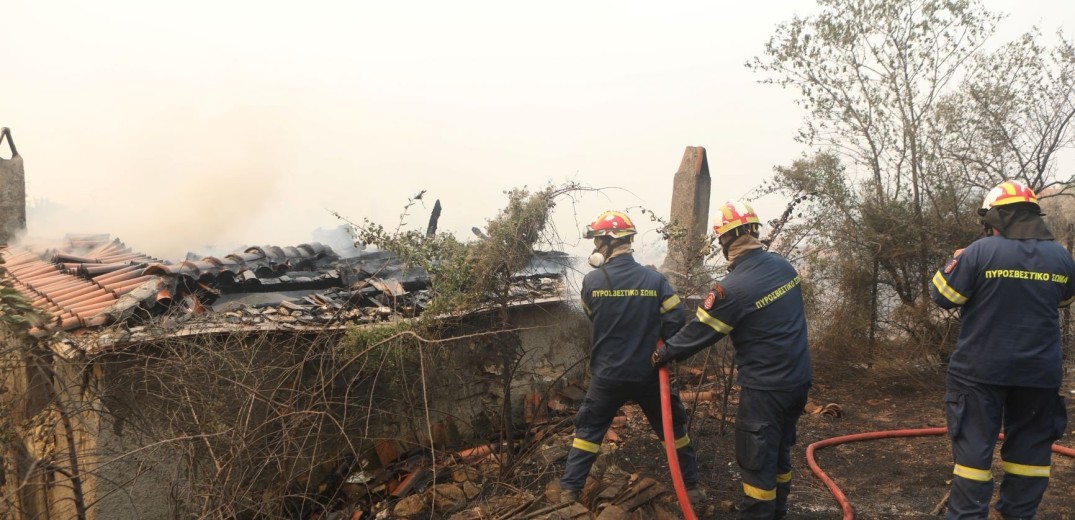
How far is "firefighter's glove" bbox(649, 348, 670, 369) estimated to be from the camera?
164 inches

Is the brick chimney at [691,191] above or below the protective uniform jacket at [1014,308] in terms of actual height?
above

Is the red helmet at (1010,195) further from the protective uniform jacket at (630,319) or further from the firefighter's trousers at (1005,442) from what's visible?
the protective uniform jacket at (630,319)

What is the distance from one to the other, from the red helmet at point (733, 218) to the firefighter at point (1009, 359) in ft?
3.64

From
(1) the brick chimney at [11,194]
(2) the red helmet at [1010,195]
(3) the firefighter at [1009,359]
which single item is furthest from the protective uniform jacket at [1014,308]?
(1) the brick chimney at [11,194]

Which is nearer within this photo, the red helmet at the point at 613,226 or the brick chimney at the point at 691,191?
the red helmet at the point at 613,226

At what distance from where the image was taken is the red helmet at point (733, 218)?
13.4 feet

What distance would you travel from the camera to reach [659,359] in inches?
165

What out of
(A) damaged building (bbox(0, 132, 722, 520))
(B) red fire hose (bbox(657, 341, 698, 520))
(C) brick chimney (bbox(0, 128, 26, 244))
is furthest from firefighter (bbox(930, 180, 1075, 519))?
(C) brick chimney (bbox(0, 128, 26, 244))

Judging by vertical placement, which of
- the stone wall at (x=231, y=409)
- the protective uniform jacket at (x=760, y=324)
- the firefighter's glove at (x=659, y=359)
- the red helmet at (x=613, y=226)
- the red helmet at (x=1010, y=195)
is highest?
the red helmet at (x=1010, y=195)

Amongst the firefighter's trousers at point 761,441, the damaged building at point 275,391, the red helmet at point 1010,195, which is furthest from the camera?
the damaged building at point 275,391

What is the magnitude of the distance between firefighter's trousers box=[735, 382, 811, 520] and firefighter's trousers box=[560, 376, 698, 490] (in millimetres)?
640

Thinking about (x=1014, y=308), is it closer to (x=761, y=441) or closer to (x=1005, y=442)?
(x=1005, y=442)

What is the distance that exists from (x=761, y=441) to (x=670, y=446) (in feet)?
1.85

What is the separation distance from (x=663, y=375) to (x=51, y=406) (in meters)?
3.75
